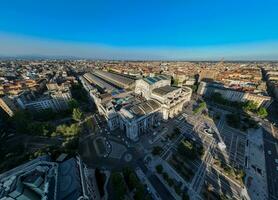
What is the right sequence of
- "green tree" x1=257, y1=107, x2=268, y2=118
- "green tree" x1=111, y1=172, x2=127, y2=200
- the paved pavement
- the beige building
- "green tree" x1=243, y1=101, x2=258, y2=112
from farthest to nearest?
Answer: "green tree" x1=243, y1=101, x2=258, y2=112, "green tree" x1=257, y1=107, x2=268, y2=118, the beige building, the paved pavement, "green tree" x1=111, y1=172, x2=127, y2=200

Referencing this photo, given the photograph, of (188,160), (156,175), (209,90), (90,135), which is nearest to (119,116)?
(90,135)

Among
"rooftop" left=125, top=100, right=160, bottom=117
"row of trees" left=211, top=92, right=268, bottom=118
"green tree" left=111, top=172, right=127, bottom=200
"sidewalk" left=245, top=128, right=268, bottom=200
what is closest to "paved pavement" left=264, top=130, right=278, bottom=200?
"sidewalk" left=245, top=128, right=268, bottom=200

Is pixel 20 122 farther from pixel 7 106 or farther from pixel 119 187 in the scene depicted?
pixel 119 187

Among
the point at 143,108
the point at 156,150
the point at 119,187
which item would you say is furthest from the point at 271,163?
the point at 119,187

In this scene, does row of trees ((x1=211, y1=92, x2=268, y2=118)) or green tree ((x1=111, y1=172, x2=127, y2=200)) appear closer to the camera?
green tree ((x1=111, y1=172, x2=127, y2=200))

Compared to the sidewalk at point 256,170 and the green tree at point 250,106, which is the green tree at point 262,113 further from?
the sidewalk at point 256,170

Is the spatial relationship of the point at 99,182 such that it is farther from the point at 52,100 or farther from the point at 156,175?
the point at 52,100

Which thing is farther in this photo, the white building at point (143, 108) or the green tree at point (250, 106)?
the green tree at point (250, 106)

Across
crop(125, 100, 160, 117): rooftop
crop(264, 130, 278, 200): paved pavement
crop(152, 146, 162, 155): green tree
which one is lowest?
crop(264, 130, 278, 200): paved pavement

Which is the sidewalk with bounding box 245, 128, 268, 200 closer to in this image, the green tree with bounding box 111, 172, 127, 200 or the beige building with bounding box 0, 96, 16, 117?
the green tree with bounding box 111, 172, 127, 200

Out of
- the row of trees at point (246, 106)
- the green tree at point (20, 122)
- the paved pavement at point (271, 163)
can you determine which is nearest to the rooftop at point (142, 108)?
the paved pavement at point (271, 163)

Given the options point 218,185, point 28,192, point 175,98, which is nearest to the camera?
point 28,192
